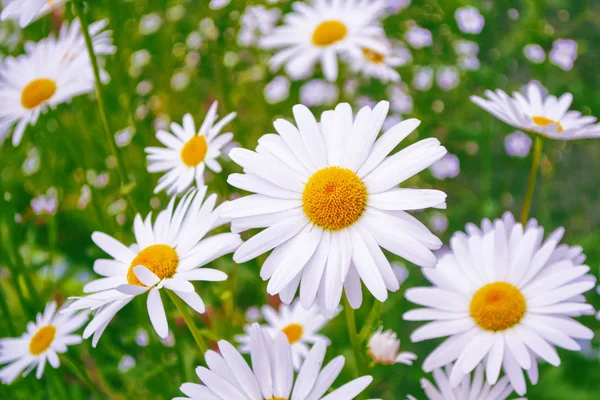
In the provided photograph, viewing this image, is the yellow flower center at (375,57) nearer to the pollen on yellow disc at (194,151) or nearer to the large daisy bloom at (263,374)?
the pollen on yellow disc at (194,151)

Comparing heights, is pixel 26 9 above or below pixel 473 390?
above

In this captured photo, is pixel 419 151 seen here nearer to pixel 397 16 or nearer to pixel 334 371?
pixel 334 371

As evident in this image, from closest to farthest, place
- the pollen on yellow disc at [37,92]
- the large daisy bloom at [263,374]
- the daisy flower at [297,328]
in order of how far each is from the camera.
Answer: the large daisy bloom at [263,374] < the daisy flower at [297,328] < the pollen on yellow disc at [37,92]

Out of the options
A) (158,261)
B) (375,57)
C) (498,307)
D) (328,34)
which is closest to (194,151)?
(158,261)

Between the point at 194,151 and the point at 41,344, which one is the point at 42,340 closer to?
the point at 41,344

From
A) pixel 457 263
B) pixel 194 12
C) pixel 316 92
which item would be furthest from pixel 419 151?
pixel 194 12

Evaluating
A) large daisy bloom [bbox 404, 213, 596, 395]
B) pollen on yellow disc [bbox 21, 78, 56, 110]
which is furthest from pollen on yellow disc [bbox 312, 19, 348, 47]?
large daisy bloom [bbox 404, 213, 596, 395]

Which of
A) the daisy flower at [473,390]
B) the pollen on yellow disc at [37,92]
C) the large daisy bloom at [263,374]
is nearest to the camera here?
the large daisy bloom at [263,374]

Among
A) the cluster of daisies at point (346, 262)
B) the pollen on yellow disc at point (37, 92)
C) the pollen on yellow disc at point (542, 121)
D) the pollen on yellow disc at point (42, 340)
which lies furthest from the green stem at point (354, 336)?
the pollen on yellow disc at point (37, 92)
